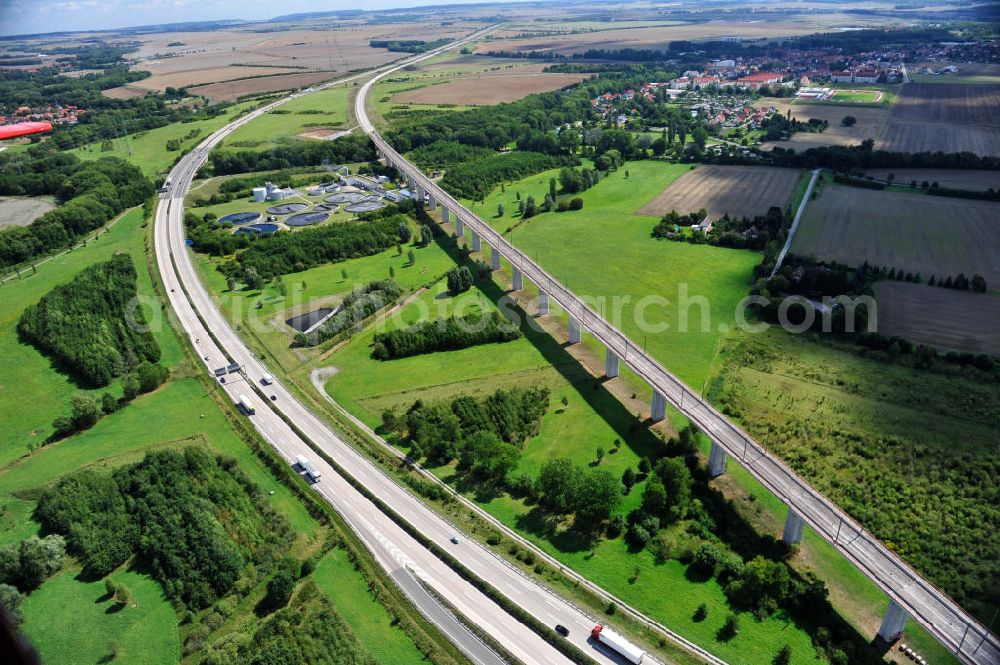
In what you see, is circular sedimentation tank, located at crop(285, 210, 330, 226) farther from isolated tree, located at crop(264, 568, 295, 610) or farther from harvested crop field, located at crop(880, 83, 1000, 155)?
harvested crop field, located at crop(880, 83, 1000, 155)

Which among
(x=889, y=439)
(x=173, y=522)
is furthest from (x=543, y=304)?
(x=173, y=522)

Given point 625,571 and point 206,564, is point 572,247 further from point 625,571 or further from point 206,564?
point 206,564

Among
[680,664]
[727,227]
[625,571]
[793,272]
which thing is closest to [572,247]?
[727,227]

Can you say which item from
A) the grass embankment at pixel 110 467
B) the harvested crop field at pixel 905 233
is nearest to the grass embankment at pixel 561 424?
the grass embankment at pixel 110 467

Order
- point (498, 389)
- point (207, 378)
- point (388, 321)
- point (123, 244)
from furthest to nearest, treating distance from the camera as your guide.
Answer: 1. point (123, 244)
2. point (388, 321)
3. point (207, 378)
4. point (498, 389)

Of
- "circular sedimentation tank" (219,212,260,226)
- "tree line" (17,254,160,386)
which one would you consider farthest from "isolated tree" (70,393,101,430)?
"circular sedimentation tank" (219,212,260,226)

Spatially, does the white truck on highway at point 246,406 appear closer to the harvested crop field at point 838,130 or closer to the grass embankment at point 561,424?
the grass embankment at point 561,424
